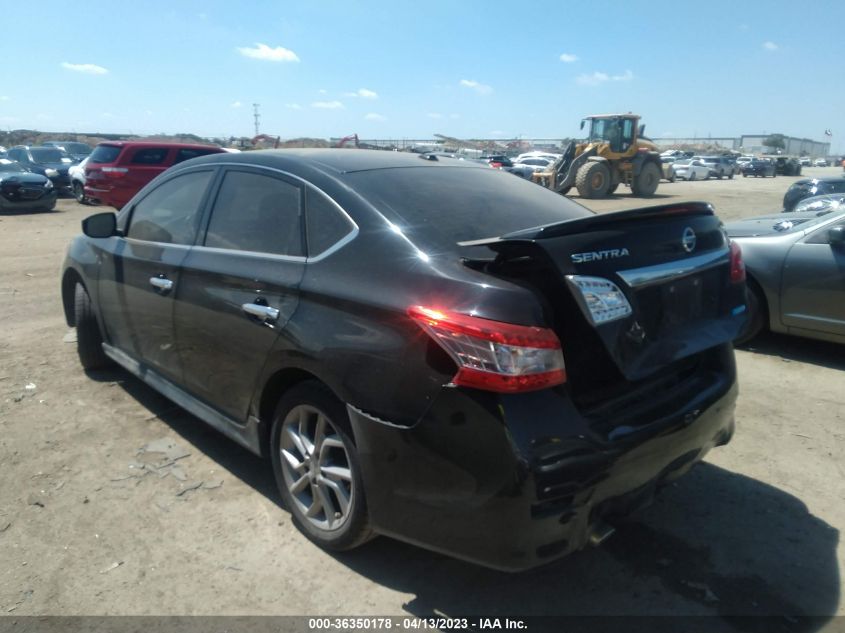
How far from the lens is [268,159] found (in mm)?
3477

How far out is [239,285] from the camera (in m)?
3.18

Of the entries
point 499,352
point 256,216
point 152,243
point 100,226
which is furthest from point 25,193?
point 499,352

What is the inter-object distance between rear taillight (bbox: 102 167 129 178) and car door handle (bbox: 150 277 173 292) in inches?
510

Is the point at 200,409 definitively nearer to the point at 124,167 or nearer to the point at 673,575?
the point at 673,575

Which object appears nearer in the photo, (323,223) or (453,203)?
(323,223)

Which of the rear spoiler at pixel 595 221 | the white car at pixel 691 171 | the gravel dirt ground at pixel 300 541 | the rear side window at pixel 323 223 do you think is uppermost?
the rear spoiler at pixel 595 221

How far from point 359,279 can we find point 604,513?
1.26 m

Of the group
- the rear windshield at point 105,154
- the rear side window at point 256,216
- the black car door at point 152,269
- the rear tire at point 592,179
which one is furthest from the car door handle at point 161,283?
the rear tire at point 592,179

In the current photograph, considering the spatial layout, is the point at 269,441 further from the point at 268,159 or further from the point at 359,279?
the point at 268,159

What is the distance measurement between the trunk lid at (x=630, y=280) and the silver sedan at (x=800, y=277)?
2.89m

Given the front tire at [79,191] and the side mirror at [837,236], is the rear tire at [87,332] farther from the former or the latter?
the front tire at [79,191]

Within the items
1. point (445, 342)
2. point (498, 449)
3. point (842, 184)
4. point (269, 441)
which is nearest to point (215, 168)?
point (269, 441)

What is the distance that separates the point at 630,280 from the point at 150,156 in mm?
15414

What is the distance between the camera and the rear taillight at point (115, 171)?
603 inches
